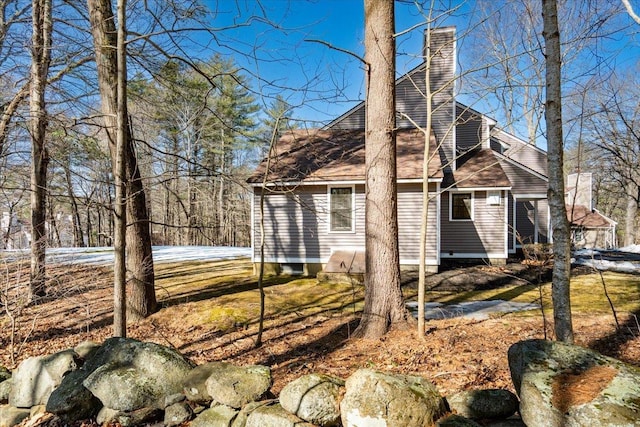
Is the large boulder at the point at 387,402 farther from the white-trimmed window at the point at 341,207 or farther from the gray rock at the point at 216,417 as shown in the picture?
the white-trimmed window at the point at 341,207

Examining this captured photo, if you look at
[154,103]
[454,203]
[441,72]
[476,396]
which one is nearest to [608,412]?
[476,396]

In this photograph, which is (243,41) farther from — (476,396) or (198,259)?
(198,259)

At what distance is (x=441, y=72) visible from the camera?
12.8 metres

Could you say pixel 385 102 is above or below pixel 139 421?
above

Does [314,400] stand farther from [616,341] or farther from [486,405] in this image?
[616,341]

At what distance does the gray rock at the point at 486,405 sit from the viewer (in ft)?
8.01

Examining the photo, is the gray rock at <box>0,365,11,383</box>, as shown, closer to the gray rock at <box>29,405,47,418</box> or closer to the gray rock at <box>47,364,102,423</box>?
the gray rock at <box>29,405,47,418</box>

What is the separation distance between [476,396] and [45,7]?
1059 cm

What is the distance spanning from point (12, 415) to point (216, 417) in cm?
238

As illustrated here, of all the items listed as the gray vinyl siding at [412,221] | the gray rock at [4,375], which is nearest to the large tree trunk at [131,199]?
the gray rock at [4,375]

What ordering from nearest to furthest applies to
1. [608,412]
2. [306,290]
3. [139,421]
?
[608,412]
[139,421]
[306,290]

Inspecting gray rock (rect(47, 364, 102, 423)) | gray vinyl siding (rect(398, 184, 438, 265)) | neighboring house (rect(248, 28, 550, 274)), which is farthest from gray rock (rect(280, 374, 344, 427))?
gray vinyl siding (rect(398, 184, 438, 265))

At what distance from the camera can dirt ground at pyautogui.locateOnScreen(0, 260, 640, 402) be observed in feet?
13.1

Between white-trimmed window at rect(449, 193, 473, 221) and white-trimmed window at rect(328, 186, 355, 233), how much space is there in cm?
365
